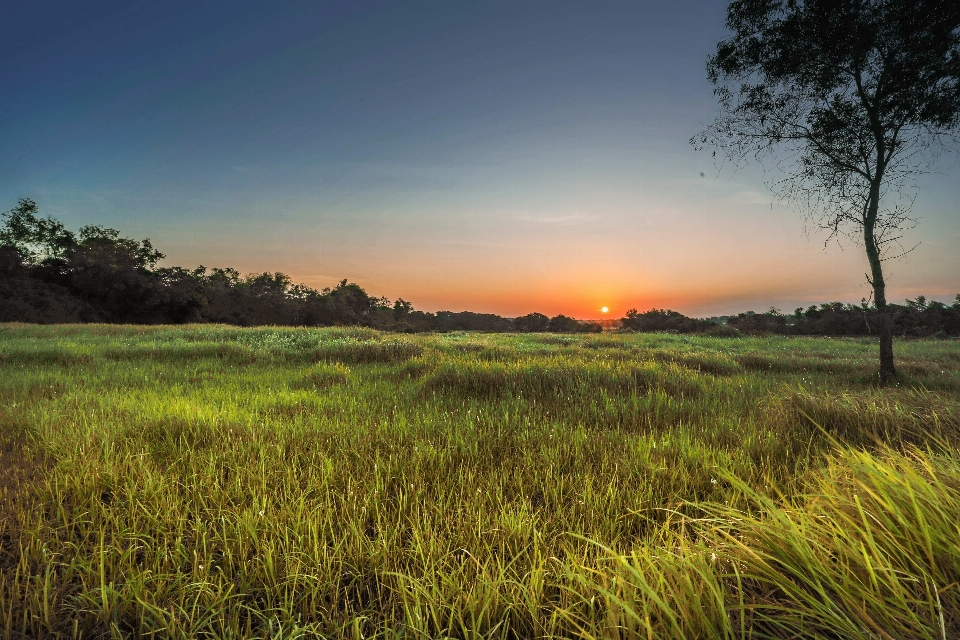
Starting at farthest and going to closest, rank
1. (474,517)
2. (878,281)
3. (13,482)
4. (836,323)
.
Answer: (836,323) → (878,281) → (13,482) → (474,517)

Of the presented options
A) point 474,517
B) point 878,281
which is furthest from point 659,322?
point 474,517

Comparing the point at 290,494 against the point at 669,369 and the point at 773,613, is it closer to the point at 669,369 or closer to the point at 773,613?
the point at 773,613

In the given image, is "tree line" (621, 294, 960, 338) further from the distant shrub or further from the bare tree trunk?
the bare tree trunk

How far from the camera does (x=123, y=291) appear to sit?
44.1 m

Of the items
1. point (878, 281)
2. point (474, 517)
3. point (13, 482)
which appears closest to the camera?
point (474, 517)

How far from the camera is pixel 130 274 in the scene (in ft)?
144

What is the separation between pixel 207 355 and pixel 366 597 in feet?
43.1

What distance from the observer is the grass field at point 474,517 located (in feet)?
5.33

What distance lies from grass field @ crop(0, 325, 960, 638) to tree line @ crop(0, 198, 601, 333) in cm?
4223

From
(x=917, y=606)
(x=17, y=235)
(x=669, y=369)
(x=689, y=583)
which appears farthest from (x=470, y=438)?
(x=17, y=235)

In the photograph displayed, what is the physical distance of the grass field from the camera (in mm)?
1624

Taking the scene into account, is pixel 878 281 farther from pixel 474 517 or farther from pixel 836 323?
pixel 836 323

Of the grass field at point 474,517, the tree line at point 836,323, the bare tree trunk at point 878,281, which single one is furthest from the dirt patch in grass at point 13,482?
the tree line at point 836,323

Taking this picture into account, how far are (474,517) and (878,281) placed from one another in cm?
1188
